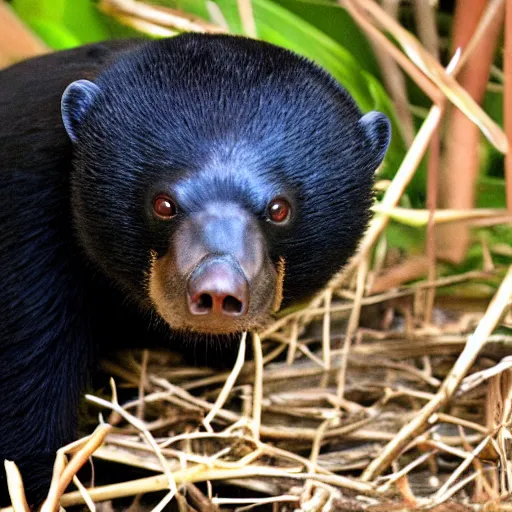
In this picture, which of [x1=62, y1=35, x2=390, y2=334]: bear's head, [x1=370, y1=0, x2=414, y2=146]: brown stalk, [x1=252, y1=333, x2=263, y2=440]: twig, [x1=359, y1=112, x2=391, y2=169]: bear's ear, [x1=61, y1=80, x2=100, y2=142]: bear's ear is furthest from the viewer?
[x1=370, y1=0, x2=414, y2=146]: brown stalk

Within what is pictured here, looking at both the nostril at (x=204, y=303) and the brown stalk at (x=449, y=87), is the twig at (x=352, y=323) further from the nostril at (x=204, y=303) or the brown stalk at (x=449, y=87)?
the nostril at (x=204, y=303)

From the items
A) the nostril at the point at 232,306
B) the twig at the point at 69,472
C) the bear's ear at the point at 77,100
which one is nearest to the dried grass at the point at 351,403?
the twig at the point at 69,472

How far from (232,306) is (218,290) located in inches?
3.3

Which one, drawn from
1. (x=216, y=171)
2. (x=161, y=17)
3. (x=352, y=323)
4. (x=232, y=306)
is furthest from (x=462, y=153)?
(x=232, y=306)

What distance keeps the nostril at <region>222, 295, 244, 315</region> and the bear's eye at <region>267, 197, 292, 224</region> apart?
0.97ft

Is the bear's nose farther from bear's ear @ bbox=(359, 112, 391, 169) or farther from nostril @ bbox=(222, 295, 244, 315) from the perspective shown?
bear's ear @ bbox=(359, 112, 391, 169)

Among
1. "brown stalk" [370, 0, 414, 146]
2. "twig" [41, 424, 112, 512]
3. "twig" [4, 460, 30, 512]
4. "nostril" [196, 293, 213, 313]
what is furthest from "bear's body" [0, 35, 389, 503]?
"brown stalk" [370, 0, 414, 146]

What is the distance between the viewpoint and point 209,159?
2033 millimetres

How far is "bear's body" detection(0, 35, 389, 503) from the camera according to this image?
2008 millimetres

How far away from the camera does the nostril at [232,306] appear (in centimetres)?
185

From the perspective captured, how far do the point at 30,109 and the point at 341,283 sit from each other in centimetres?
116

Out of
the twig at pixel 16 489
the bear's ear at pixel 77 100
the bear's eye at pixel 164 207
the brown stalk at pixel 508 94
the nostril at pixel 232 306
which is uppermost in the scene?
the brown stalk at pixel 508 94

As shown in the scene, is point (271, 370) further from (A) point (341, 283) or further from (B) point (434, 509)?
(B) point (434, 509)

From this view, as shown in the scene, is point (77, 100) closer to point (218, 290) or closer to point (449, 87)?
point (218, 290)
